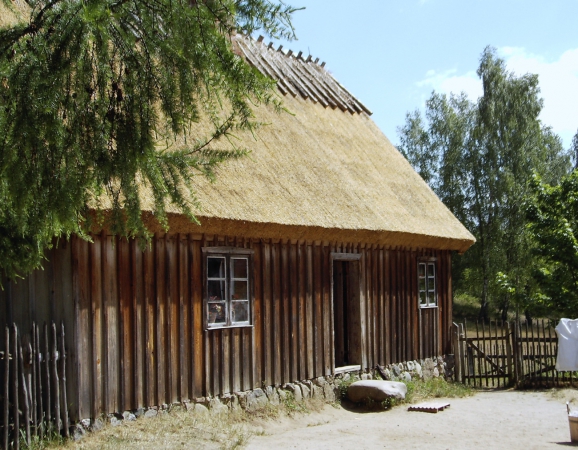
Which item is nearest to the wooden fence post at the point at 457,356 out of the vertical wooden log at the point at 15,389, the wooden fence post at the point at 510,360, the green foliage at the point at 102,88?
the wooden fence post at the point at 510,360

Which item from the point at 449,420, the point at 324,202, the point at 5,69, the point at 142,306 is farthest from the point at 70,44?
the point at 449,420

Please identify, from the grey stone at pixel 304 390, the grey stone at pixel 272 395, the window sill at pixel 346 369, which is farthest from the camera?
the window sill at pixel 346 369

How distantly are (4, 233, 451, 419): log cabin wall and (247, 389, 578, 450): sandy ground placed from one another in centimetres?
100

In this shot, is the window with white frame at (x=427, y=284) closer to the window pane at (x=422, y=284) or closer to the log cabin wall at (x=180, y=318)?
the window pane at (x=422, y=284)

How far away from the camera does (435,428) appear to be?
1029cm

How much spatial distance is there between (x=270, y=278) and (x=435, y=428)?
10.6 ft

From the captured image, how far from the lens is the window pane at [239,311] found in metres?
10.5

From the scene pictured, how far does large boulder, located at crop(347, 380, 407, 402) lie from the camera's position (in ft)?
38.4

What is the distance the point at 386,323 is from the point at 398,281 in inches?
34.8

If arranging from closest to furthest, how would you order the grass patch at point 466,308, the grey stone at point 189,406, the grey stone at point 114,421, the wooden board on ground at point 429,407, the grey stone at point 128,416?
1. the grey stone at point 114,421
2. the grey stone at point 128,416
3. the grey stone at point 189,406
4. the wooden board on ground at point 429,407
5. the grass patch at point 466,308

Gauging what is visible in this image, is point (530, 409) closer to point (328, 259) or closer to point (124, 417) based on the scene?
point (328, 259)

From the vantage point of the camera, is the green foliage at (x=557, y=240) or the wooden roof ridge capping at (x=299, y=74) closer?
the wooden roof ridge capping at (x=299, y=74)

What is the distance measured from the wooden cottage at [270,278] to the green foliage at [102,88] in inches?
58.1

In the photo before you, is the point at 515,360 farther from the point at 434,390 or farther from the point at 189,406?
the point at 189,406
